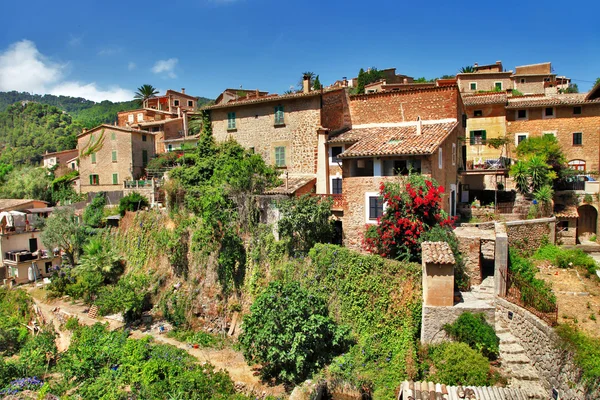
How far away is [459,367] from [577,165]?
1005 inches

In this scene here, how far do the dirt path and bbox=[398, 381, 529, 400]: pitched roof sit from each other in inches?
218

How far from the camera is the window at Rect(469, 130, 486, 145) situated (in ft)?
107

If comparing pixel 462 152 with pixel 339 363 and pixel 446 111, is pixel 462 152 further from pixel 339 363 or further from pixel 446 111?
pixel 339 363

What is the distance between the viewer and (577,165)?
30.3m

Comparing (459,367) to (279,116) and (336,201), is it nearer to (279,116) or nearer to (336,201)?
(336,201)

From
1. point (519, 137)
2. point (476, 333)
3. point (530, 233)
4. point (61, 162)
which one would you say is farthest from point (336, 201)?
point (61, 162)

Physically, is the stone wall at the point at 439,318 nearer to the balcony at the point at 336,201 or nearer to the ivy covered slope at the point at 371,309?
the ivy covered slope at the point at 371,309

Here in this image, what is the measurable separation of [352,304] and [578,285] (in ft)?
29.8

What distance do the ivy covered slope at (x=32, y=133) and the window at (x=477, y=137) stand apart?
2560 inches

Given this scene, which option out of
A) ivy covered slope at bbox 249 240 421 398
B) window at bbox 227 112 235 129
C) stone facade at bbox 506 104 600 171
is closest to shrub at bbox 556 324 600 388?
ivy covered slope at bbox 249 240 421 398

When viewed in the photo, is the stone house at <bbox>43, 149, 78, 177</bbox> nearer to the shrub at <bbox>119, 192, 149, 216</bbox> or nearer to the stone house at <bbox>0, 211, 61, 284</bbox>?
the stone house at <bbox>0, 211, 61, 284</bbox>

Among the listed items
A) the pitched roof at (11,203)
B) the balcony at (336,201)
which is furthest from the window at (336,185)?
the pitched roof at (11,203)

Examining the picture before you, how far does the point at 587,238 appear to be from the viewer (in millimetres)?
25406

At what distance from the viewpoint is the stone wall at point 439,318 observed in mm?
13656
